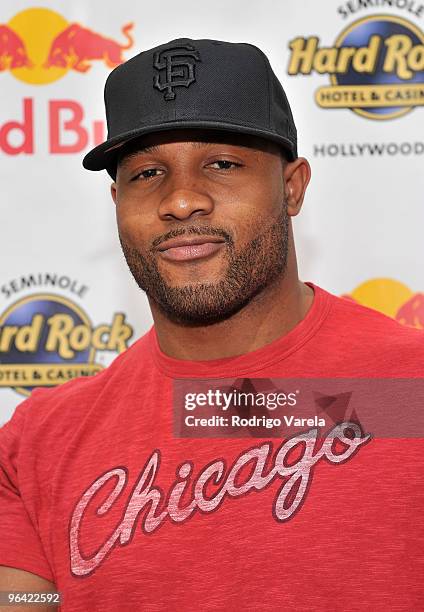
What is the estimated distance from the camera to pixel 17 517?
1044 mm

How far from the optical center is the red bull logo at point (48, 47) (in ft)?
5.56

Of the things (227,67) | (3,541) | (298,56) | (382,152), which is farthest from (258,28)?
(3,541)

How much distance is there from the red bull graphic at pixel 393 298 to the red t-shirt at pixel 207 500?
2.06ft

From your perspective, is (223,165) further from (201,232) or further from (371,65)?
(371,65)

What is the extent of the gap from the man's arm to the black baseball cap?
0.54 metres

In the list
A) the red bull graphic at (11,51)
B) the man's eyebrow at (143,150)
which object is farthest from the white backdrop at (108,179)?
the man's eyebrow at (143,150)

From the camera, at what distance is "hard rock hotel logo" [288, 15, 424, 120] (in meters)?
1.64

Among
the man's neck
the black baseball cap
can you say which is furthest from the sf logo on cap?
the man's neck

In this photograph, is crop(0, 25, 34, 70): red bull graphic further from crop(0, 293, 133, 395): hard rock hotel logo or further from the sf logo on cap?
the sf logo on cap

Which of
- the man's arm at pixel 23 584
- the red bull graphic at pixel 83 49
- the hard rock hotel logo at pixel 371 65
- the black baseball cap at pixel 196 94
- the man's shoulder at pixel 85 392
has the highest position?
the red bull graphic at pixel 83 49

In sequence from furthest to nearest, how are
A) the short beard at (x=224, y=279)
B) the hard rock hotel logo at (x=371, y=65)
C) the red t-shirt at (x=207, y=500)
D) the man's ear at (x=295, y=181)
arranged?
the hard rock hotel logo at (x=371, y=65) → the man's ear at (x=295, y=181) → the short beard at (x=224, y=279) → the red t-shirt at (x=207, y=500)

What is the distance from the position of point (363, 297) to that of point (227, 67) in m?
0.80

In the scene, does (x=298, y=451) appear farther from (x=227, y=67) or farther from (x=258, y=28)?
(x=258, y=28)

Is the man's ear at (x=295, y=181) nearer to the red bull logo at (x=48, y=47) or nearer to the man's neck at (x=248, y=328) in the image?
the man's neck at (x=248, y=328)
